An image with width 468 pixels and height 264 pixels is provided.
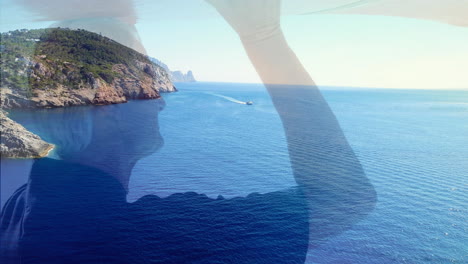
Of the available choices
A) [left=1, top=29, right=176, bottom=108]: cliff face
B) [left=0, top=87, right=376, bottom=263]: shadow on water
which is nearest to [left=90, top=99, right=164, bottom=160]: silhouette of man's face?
[left=0, top=87, right=376, bottom=263]: shadow on water

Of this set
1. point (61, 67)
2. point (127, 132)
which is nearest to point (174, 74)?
point (127, 132)

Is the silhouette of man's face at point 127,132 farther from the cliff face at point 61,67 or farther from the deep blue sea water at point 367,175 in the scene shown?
the cliff face at point 61,67

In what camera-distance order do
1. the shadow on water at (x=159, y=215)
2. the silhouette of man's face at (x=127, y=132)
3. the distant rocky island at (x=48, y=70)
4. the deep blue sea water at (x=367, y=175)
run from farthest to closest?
1. the silhouette of man's face at (x=127, y=132)
2. the deep blue sea water at (x=367, y=175)
3. the shadow on water at (x=159, y=215)
4. the distant rocky island at (x=48, y=70)

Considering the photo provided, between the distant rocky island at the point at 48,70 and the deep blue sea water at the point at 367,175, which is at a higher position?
the distant rocky island at the point at 48,70

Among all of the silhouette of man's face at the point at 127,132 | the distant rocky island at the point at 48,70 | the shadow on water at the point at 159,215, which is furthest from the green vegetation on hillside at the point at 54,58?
the silhouette of man's face at the point at 127,132

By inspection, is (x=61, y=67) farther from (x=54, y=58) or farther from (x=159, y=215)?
(x=159, y=215)

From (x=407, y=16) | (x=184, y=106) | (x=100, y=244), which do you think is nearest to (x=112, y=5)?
(x=407, y=16)

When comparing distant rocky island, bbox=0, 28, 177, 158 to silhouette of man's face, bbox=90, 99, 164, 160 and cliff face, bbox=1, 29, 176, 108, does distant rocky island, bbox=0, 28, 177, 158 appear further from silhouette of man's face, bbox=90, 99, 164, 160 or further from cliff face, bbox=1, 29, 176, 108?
silhouette of man's face, bbox=90, 99, 164, 160

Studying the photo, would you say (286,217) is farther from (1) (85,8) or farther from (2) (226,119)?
(2) (226,119)
